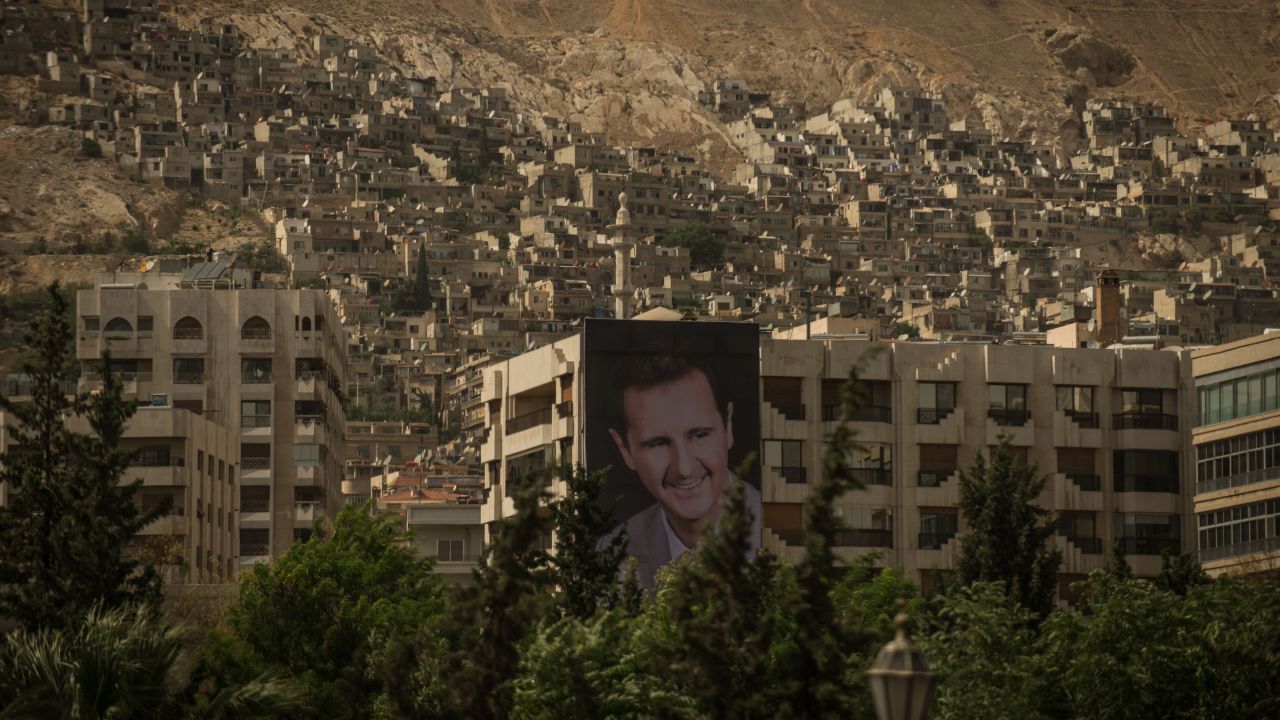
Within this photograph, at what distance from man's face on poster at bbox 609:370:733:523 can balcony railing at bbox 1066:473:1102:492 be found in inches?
440

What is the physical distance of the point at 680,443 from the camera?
71688mm

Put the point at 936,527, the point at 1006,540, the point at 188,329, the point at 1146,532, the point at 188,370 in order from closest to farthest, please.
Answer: the point at 1006,540
the point at 936,527
the point at 1146,532
the point at 188,370
the point at 188,329

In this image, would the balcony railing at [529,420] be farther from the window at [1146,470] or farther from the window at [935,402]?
the window at [1146,470]

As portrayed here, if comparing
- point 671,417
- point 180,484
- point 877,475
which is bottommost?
point 877,475

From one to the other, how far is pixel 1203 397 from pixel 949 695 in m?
29.9

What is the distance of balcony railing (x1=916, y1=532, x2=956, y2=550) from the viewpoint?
74.2 meters

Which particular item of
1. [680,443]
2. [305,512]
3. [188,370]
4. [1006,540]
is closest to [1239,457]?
[1006,540]

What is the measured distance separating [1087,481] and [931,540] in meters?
5.45

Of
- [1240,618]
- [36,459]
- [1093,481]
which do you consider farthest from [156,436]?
[1240,618]

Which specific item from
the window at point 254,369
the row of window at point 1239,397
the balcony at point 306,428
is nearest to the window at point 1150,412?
the row of window at point 1239,397

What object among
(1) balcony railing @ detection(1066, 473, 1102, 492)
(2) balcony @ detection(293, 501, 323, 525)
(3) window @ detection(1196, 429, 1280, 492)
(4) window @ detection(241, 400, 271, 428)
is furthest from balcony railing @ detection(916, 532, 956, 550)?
(4) window @ detection(241, 400, 271, 428)

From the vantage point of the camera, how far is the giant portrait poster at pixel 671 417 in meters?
70.6

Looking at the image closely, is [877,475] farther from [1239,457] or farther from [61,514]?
[61,514]

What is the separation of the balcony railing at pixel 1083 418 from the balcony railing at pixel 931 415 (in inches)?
146
